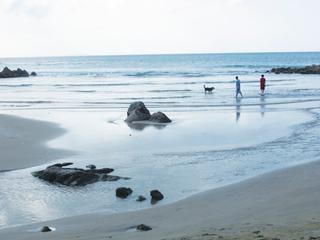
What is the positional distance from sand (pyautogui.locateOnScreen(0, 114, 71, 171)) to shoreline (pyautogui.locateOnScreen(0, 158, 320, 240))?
5.59 m

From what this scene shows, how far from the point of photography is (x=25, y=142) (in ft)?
58.3

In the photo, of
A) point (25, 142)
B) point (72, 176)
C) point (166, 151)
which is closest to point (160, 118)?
point (25, 142)

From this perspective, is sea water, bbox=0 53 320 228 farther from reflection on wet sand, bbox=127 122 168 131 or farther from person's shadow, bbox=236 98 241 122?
reflection on wet sand, bbox=127 122 168 131

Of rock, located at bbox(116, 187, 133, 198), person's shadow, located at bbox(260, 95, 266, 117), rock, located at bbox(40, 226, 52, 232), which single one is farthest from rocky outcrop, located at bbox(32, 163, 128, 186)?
person's shadow, located at bbox(260, 95, 266, 117)

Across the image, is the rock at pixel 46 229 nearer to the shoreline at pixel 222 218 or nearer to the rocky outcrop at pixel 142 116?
the shoreline at pixel 222 218

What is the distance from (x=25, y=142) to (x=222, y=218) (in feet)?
35.5

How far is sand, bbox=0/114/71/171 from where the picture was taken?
576 inches

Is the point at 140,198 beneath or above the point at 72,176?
beneath

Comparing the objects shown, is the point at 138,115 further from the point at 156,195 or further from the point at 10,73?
the point at 10,73

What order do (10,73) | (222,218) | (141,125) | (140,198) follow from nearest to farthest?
1. (222,218)
2. (140,198)
3. (141,125)
4. (10,73)

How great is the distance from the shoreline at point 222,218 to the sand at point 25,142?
5.59m

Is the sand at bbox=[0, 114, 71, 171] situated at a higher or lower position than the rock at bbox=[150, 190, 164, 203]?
lower

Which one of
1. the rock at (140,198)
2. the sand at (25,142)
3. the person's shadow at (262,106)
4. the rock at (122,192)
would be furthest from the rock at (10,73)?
the rock at (140,198)

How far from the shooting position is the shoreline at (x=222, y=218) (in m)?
7.06
